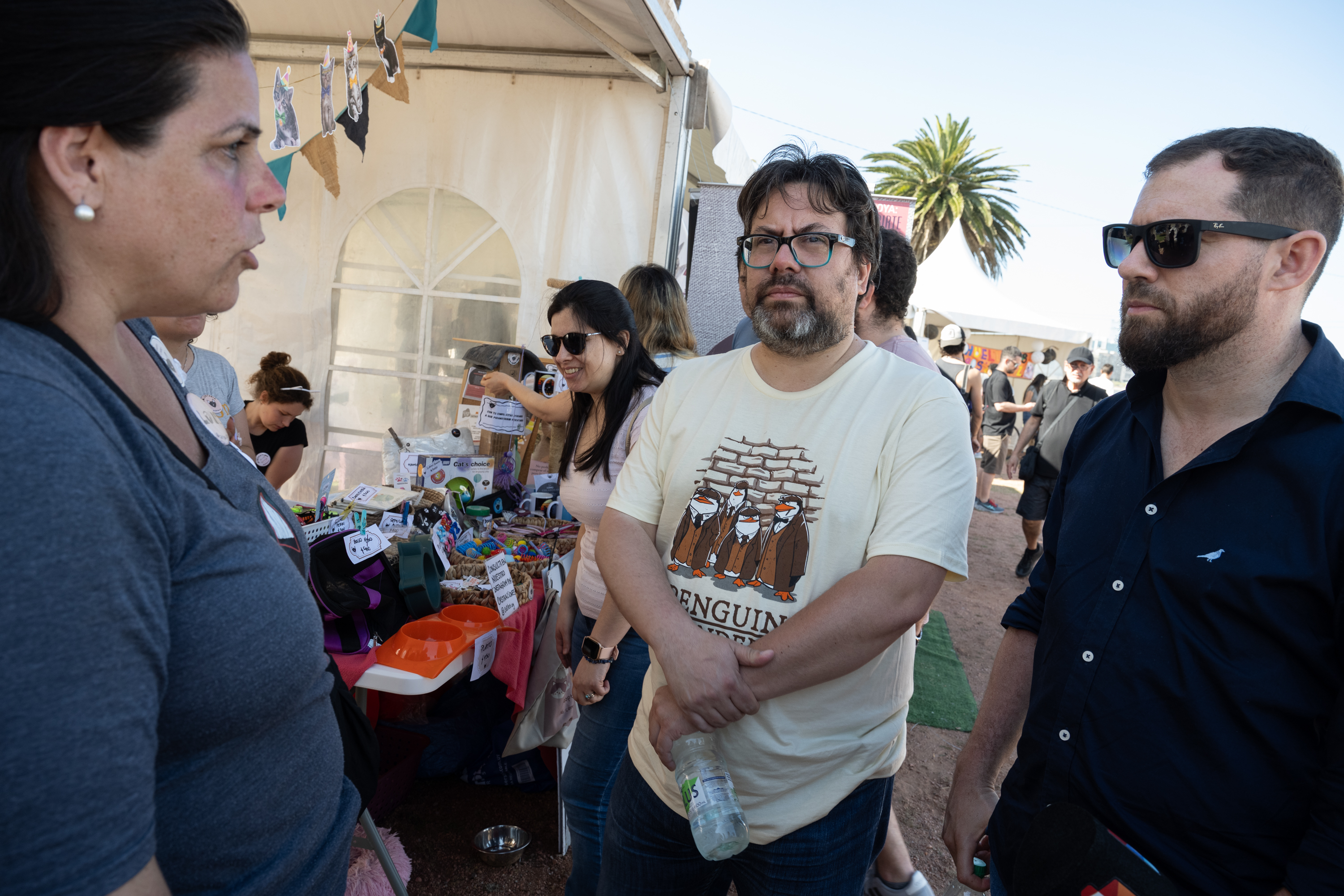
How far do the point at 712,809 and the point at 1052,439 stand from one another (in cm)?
594

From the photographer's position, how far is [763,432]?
1.44m

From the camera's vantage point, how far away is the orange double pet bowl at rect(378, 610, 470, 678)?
2.07 m

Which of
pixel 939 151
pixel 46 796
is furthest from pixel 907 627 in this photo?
pixel 939 151

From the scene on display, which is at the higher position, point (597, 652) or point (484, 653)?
point (597, 652)

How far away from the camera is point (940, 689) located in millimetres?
4555

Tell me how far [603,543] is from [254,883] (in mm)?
820

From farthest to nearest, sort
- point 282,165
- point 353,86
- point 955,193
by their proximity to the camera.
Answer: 1. point 955,193
2. point 282,165
3. point 353,86

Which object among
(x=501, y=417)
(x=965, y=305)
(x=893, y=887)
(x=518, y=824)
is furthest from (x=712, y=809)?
(x=965, y=305)

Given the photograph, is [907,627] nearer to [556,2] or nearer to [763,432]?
[763,432]

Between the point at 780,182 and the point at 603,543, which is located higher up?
the point at 780,182

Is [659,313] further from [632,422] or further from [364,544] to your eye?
[364,544]

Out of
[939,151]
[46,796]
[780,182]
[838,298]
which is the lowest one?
[46,796]

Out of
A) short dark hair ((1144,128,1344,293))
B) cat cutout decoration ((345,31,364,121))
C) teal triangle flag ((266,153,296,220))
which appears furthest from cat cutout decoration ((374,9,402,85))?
short dark hair ((1144,128,1344,293))

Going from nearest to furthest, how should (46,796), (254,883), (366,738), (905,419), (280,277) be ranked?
(46,796) < (254,883) < (366,738) < (905,419) < (280,277)
